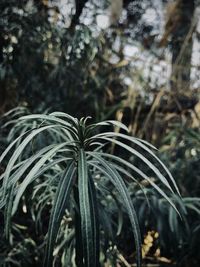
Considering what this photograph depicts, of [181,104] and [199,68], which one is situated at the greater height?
[199,68]

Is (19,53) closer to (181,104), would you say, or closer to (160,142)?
(160,142)

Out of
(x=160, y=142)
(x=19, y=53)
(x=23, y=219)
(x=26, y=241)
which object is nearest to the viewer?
(x=26, y=241)

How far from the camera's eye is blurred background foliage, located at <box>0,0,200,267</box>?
216 centimetres

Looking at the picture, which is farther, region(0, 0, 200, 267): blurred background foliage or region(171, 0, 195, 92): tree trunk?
region(171, 0, 195, 92): tree trunk

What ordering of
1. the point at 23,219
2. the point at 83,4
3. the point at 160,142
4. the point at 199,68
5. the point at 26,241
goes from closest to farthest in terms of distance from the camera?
1. the point at 26,241
2. the point at 23,219
3. the point at 83,4
4. the point at 160,142
5. the point at 199,68

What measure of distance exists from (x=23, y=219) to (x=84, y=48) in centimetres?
122

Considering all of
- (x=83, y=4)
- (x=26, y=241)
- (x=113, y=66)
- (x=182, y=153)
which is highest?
(x=83, y=4)

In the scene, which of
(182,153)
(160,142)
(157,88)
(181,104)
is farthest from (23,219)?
(181,104)

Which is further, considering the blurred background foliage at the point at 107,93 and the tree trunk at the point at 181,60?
the tree trunk at the point at 181,60

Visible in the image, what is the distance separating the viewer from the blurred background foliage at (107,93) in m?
2.16

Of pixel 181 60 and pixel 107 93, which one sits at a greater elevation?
pixel 181 60

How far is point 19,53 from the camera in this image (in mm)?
2770

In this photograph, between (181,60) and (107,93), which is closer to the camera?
(107,93)

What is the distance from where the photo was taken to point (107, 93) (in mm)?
3549
